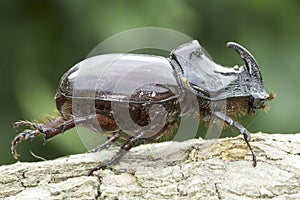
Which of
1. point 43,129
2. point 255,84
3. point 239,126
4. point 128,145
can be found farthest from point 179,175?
point 255,84

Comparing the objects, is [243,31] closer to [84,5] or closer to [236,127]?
[84,5]

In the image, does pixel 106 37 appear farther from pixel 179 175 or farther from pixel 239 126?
pixel 179 175

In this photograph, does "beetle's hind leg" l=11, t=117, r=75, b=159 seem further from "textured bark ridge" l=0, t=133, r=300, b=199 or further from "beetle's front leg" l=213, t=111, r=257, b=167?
"beetle's front leg" l=213, t=111, r=257, b=167

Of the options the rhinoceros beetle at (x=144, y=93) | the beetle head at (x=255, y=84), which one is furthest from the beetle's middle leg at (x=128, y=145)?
the beetle head at (x=255, y=84)

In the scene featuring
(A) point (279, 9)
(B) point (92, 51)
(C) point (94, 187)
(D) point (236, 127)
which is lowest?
(C) point (94, 187)

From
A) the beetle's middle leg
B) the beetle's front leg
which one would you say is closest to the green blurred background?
the beetle's front leg

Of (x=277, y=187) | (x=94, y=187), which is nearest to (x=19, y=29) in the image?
(x=94, y=187)
